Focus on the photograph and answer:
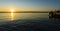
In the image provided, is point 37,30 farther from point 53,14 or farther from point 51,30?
point 53,14

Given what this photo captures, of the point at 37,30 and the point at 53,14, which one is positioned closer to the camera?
the point at 37,30

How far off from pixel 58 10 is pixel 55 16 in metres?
2.85

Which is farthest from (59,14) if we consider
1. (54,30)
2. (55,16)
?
(54,30)

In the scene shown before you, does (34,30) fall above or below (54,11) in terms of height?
below

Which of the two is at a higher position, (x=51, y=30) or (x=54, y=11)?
(x=54, y=11)

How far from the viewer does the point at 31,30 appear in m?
21.3

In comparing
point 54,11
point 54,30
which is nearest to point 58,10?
point 54,11

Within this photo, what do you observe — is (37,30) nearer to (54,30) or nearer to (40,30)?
(40,30)

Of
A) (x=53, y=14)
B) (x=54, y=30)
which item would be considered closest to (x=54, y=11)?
(x=53, y=14)

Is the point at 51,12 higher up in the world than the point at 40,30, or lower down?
higher up

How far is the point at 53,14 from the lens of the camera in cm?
5478

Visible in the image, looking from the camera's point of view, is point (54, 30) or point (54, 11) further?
point (54, 11)

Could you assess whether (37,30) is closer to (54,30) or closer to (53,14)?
(54,30)

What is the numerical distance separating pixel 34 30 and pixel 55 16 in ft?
110
